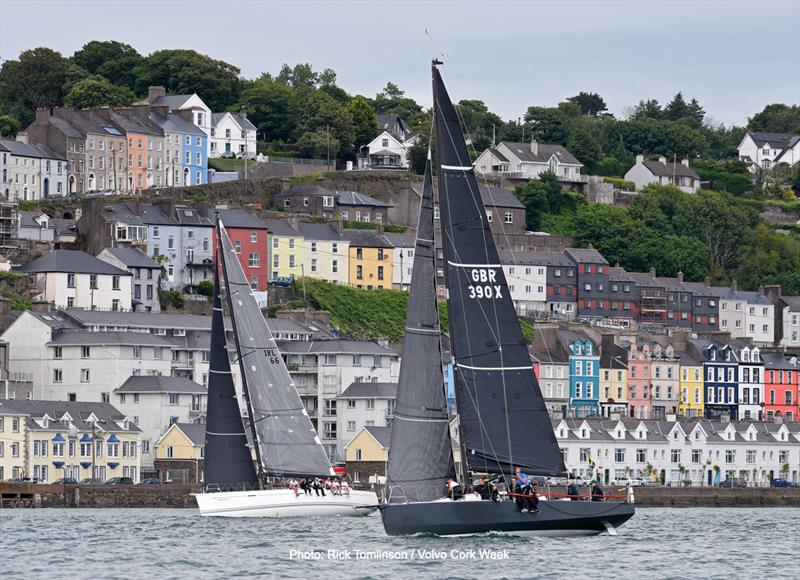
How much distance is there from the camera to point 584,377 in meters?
115

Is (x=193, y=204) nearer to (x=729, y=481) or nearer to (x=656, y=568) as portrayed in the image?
(x=729, y=481)

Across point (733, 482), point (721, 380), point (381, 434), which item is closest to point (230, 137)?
point (721, 380)

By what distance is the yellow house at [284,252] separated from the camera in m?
120

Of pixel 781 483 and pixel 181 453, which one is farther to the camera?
pixel 781 483

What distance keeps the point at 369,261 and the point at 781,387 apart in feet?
84.6

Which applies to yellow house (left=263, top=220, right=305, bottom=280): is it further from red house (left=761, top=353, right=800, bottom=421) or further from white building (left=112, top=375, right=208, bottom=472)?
red house (left=761, top=353, right=800, bottom=421)

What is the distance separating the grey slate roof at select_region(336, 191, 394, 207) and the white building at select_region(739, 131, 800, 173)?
52769 mm

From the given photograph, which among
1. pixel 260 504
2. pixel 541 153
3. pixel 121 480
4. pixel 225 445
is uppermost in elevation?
pixel 541 153

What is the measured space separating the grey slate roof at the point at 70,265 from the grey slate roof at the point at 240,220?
1125 centimetres

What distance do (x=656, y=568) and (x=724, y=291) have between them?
8987 centimetres

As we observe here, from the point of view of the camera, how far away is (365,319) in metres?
116

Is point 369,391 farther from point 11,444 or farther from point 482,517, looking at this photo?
point 482,517

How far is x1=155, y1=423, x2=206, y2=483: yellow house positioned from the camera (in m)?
90.1

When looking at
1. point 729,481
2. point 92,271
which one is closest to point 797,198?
point 729,481
